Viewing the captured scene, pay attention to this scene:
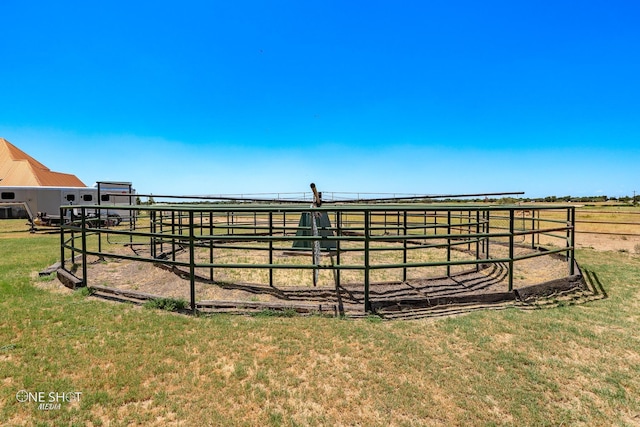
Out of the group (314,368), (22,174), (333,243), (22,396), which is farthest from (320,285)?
(22,174)

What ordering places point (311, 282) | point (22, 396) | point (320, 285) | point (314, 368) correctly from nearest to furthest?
point (22, 396) < point (314, 368) < point (320, 285) < point (311, 282)

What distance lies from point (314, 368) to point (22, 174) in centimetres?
3398

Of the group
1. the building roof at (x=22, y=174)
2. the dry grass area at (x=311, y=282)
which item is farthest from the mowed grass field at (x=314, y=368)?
the building roof at (x=22, y=174)

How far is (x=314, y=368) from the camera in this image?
2775 mm

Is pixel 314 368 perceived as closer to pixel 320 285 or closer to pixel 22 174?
pixel 320 285

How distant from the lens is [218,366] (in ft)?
9.20

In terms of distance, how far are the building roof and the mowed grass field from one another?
2903 cm

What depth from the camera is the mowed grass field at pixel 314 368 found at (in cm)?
223

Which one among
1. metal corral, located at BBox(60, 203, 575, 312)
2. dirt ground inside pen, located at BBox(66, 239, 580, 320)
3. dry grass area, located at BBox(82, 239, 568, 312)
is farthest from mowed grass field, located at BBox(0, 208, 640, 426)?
dry grass area, located at BBox(82, 239, 568, 312)

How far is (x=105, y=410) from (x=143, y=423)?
338 mm

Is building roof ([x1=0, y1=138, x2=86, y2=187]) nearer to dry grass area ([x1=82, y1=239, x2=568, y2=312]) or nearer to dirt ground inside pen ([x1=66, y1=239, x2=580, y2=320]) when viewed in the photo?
dry grass area ([x1=82, y1=239, x2=568, y2=312])

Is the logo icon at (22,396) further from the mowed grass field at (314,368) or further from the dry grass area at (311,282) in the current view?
the dry grass area at (311,282)

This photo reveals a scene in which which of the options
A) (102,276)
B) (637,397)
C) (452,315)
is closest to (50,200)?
(102,276)

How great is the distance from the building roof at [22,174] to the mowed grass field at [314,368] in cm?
2903
